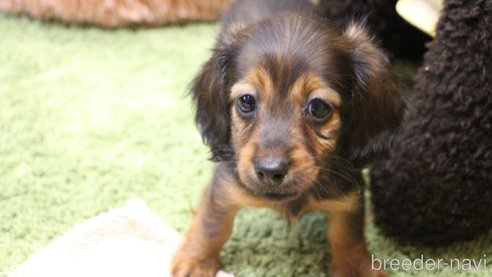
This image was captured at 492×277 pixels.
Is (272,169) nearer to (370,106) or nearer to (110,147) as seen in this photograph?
(370,106)

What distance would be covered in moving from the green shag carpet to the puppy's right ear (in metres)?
0.34

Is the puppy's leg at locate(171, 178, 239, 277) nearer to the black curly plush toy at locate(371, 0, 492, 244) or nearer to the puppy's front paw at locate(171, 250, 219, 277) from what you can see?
the puppy's front paw at locate(171, 250, 219, 277)

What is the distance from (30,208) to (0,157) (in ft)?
0.83

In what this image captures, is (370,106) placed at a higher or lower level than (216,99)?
higher

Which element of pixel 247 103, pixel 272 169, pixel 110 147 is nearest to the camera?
pixel 272 169

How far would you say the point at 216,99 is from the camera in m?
1.49

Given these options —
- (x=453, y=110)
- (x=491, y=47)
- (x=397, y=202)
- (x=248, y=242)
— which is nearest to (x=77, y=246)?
(x=248, y=242)

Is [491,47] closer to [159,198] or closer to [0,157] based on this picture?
[159,198]

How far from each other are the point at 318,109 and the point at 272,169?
179mm

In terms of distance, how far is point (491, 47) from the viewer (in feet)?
4.70

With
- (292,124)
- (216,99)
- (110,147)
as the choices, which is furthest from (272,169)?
(110,147)

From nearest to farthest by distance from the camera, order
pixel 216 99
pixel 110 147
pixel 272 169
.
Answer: pixel 272 169, pixel 216 99, pixel 110 147

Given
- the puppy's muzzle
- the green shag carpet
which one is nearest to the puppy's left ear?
the puppy's muzzle

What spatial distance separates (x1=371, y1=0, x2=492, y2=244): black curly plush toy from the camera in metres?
1.46
